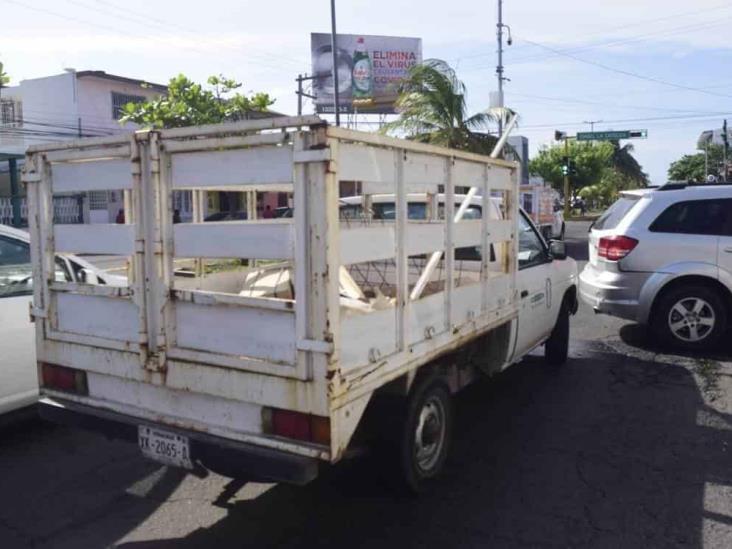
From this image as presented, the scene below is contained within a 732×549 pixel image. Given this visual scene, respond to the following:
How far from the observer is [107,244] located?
3.62m

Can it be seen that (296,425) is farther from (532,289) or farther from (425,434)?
(532,289)

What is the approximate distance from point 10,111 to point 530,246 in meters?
33.8

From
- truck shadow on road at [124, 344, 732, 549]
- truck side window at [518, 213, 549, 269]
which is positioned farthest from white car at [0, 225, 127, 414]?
truck side window at [518, 213, 549, 269]

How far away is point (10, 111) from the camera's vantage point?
33.3 m

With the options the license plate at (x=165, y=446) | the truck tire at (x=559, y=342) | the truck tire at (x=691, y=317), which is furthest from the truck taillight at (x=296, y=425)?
the truck tire at (x=691, y=317)

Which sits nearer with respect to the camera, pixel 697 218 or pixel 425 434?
pixel 425 434

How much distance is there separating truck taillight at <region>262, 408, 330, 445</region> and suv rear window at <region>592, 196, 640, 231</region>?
6.03 m

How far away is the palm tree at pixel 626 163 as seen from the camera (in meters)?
63.4

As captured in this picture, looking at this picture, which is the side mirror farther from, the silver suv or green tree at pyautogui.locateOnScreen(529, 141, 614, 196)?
green tree at pyautogui.locateOnScreen(529, 141, 614, 196)

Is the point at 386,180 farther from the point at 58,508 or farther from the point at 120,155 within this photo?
the point at 58,508

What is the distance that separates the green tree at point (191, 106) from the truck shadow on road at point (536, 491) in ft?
46.7

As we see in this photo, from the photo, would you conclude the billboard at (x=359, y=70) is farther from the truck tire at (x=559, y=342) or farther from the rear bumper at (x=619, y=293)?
the truck tire at (x=559, y=342)

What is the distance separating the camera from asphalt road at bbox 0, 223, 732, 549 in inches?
142

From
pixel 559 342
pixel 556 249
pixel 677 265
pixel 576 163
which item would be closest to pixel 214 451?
pixel 556 249
